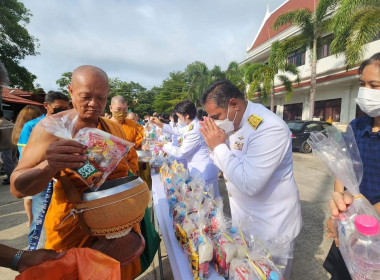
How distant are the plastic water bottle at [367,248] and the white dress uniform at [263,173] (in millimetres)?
496

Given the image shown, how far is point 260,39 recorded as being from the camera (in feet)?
83.8

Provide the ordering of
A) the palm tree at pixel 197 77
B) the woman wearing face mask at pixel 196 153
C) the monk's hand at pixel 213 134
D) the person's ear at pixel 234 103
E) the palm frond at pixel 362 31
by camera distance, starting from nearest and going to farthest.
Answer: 1. the monk's hand at pixel 213 134
2. the person's ear at pixel 234 103
3. the woman wearing face mask at pixel 196 153
4. the palm frond at pixel 362 31
5. the palm tree at pixel 197 77

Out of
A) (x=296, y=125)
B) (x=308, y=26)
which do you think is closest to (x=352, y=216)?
(x=296, y=125)

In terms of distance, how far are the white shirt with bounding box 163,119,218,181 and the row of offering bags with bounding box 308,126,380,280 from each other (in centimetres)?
187

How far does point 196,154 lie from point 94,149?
242cm

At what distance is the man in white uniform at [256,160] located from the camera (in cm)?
140

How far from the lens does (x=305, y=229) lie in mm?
3461

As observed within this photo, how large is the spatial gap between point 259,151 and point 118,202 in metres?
0.93

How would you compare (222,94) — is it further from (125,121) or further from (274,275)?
(125,121)

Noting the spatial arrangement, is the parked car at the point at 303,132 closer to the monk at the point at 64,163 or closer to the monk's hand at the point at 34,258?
the monk at the point at 64,163

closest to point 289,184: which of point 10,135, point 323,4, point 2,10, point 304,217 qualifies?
point 10,135

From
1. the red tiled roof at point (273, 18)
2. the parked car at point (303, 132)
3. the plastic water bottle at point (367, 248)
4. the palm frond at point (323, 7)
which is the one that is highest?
the red tiled roof at point (273, 18)

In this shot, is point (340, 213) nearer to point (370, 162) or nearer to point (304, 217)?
point (370, 162)

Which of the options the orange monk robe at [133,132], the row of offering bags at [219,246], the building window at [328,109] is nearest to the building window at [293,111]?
the building window at [328,109]
